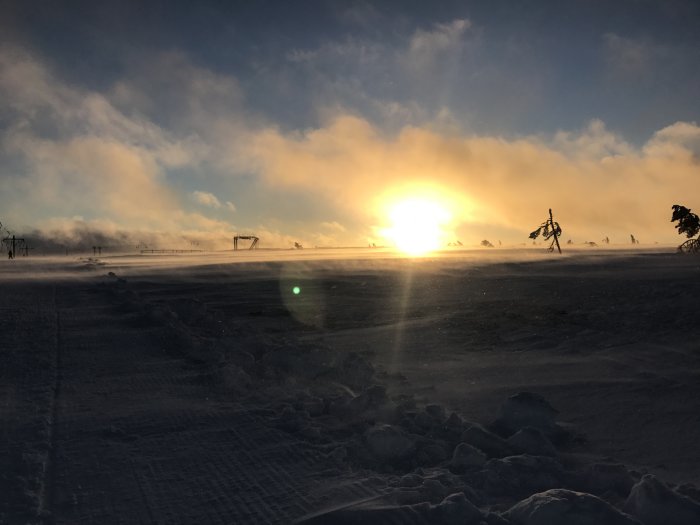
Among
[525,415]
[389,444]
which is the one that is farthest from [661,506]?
[389,444]

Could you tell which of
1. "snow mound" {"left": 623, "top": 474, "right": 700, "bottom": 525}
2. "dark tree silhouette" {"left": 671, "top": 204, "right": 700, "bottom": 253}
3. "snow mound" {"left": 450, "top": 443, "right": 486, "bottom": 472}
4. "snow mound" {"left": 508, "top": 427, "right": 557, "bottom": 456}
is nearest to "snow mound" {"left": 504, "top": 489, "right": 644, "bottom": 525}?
"snow mound" {"left": 623, "top": 474, "right": 700, "bottom": 525}

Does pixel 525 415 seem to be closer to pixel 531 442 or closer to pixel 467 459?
pixel 531 442

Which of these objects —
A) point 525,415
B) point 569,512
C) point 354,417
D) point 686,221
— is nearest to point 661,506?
point 569,512

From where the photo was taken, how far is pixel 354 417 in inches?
207

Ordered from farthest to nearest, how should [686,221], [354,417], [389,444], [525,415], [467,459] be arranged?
[686,221] < [354,417] < [525,415] < [389,444] < [467,459]

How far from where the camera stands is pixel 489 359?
798 cm

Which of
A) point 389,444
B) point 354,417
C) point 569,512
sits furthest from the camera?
point 354,417

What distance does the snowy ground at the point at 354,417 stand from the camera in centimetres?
354

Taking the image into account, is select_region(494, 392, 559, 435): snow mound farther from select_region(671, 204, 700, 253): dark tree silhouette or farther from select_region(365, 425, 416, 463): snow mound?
select_region(671, 204, 700, 253): dark tree silhouette

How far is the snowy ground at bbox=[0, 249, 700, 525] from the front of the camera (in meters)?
3.54

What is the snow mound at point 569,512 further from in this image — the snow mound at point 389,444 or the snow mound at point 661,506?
the snow mound at point 389,444

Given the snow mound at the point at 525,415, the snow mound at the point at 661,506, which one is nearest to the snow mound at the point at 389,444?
the snow mound at the point at 525,415

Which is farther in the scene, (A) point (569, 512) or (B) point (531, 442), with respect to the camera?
(B) point (531, 442)

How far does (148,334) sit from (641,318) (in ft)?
28.4
